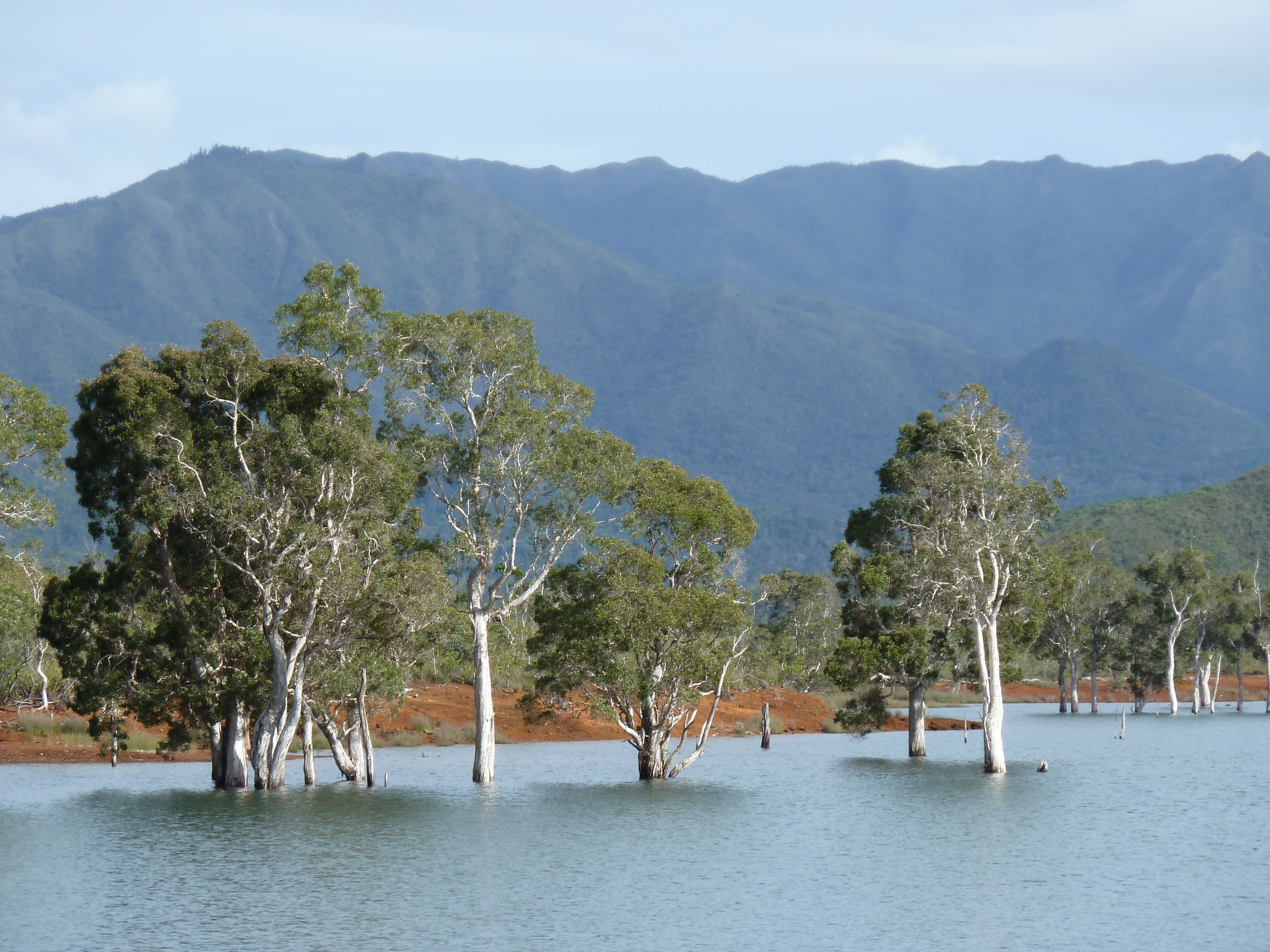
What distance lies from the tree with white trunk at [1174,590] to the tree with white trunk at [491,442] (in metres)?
69.2

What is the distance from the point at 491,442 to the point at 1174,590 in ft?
248

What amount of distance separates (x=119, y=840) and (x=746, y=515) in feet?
89.5

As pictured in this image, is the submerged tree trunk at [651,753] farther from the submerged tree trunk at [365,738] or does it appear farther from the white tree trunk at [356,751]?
the white tree trunk at [356,751]

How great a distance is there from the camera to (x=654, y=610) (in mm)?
52438

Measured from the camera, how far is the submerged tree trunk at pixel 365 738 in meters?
52.3

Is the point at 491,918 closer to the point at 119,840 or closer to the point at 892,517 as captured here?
the point at 119,840

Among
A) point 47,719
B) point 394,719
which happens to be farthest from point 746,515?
point 47,719

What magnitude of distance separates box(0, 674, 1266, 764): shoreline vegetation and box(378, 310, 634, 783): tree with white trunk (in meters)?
7.20

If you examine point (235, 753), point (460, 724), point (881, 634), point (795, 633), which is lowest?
point (460, 724)

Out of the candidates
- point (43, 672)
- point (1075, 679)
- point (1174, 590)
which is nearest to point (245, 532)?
point (43, 672)

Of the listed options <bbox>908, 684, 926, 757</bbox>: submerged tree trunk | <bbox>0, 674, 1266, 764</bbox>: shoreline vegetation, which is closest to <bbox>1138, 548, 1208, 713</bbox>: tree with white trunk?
<bbox>0, 674, 1266, 764</bbox>: shoreline vegetation

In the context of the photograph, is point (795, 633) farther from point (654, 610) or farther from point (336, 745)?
point (336, 745)

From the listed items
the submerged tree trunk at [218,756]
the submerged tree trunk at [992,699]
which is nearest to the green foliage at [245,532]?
the submerged tree trunk at [218,756]

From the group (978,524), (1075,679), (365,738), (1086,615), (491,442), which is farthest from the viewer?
(1075,679)
